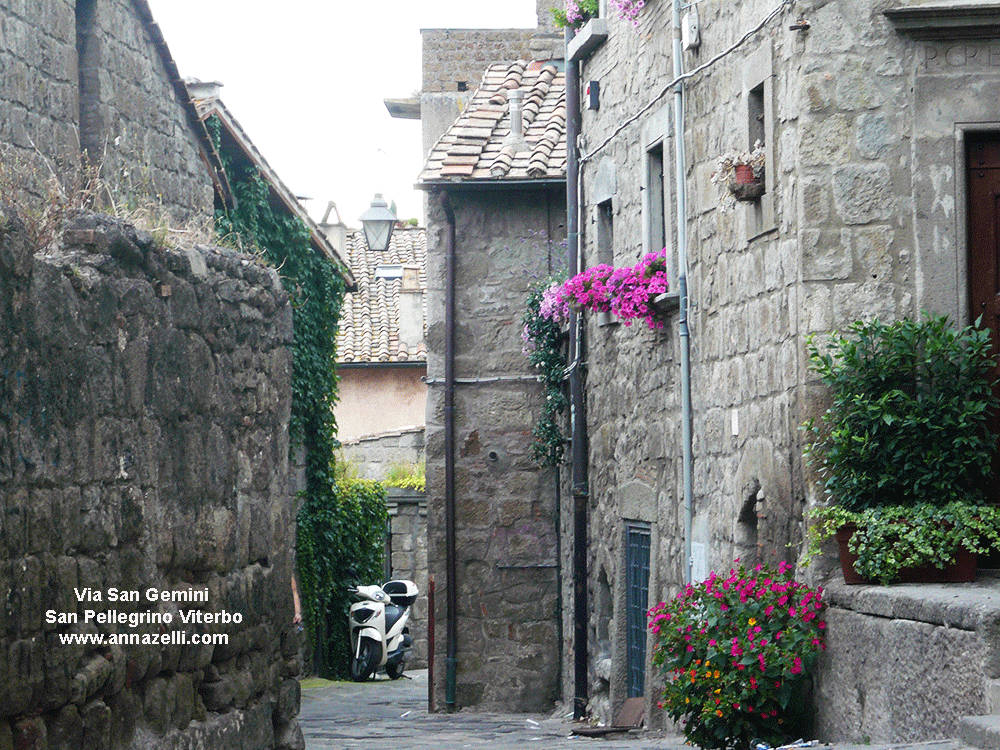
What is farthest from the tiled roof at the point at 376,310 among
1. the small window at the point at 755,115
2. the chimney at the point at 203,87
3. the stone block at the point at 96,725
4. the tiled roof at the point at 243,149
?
the stone block at the point at 96,725

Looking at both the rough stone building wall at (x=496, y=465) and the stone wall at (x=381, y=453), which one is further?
the stone wall at (x=381, y=453)

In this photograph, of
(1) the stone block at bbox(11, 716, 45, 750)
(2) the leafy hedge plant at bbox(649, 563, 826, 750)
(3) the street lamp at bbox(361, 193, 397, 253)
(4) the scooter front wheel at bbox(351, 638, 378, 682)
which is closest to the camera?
(1) the stone block at bbox(11, 716, 45, 750)

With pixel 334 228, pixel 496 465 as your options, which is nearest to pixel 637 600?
pixel 496 465

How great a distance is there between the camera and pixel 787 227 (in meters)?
7.17

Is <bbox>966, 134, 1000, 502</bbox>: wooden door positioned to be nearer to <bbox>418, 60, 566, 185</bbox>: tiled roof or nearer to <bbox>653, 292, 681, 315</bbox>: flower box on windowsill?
<bbox>653, 292, 681, 315</bbox>: flower box on windowsill

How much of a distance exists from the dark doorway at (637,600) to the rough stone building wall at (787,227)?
545 millimetres

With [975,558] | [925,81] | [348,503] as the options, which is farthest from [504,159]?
[975,558]

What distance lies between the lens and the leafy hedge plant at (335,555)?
15477 millimetres

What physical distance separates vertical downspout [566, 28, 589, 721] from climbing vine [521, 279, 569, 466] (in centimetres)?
35

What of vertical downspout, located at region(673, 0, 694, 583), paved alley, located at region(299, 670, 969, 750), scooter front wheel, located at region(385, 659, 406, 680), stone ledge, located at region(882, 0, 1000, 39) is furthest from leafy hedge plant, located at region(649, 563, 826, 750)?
scooter front wheel, located at region(385, 659, 406, 680)

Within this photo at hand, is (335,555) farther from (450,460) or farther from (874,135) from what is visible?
(874,135)

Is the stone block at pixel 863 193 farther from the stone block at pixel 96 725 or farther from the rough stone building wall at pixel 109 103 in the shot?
the stone block at pixel 96 725

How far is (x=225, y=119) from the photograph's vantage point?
39.8ft

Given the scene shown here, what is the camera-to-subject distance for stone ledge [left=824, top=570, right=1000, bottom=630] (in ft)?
17.2
